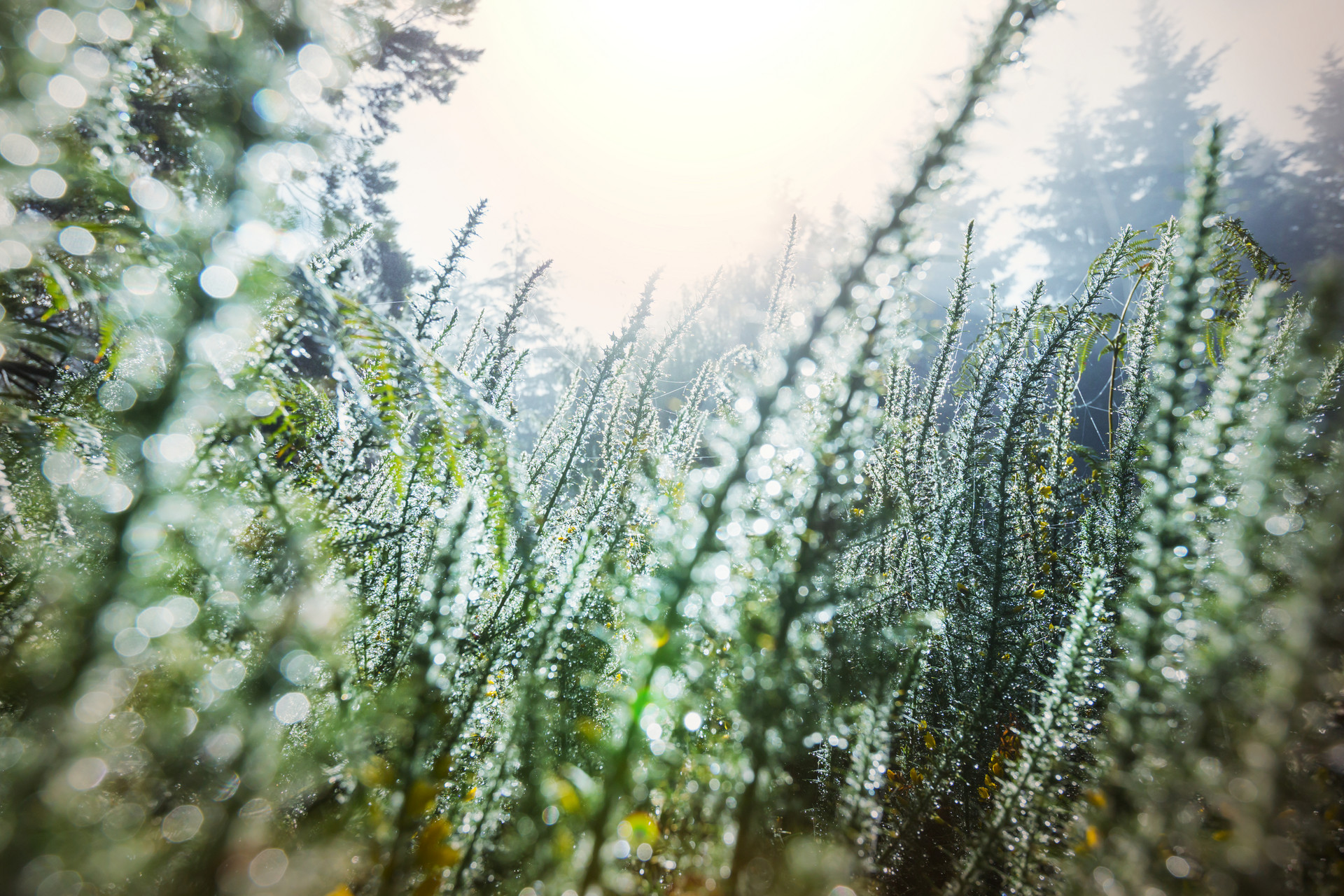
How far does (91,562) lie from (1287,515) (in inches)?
176

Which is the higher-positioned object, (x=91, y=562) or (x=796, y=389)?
(x=796, y=389)

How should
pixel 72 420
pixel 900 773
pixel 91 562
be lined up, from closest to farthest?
pixel 72 420 < pixel 91 562 < pixel 900 773

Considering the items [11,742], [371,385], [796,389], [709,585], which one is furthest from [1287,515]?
[371,385]

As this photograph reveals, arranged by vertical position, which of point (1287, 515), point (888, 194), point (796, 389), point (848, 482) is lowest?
point (848, 482)

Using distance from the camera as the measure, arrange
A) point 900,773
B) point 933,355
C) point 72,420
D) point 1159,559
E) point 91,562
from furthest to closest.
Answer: point 933,355 → point 900,773 → point 91,562 → point 72,420 → point 1159,559

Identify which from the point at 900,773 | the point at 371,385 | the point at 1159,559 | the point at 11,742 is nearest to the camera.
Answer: the point at 11,742

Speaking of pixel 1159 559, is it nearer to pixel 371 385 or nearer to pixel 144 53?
pixel 371 385

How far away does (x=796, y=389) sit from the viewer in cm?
129

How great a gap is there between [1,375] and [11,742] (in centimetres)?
182

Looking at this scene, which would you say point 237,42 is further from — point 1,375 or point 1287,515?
point 1287,515

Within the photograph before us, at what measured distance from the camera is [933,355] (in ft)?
12.6

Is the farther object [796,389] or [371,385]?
[371,385]

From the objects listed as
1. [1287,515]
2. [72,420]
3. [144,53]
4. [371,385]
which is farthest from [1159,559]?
[144,53]

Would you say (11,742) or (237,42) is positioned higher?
(237,42)
